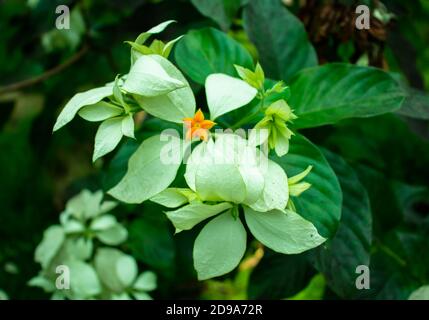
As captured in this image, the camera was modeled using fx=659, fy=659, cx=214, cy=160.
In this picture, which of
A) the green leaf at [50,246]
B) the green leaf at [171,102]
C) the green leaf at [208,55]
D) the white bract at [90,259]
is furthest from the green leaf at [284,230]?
the green leaf at [50,246]

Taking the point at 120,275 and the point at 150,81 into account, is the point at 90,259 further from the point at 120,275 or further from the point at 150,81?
the point at 150,81

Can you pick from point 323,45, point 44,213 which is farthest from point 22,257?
point 323,45

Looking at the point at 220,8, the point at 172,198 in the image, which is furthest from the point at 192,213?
the point at 220,8

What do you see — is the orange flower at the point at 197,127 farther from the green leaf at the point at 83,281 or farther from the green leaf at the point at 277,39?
the green leaf at the point at 83,281

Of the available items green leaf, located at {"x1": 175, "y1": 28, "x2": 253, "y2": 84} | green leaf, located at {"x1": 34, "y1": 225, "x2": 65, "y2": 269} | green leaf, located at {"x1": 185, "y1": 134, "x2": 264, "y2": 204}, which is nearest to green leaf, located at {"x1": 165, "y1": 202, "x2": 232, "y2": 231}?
green leaf, located at {"x1": 185, "y1": 134, "x2": 264, "y2": 204}

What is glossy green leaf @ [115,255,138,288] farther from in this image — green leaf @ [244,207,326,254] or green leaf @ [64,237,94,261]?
green leaf @ [244,207,326,254]
